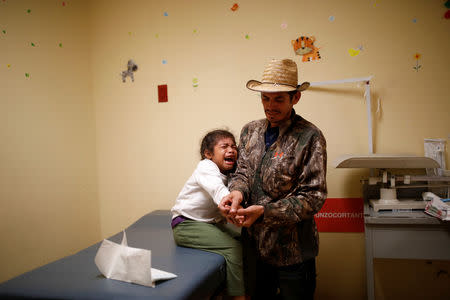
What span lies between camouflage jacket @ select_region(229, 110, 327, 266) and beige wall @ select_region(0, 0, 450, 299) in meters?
0.94

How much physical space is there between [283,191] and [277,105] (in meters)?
0.37

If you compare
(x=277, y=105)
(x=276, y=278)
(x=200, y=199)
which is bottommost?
(x=276, y=278)

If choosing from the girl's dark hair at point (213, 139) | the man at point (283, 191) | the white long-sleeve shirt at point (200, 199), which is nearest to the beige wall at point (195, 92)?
the girl's dark hair at point (213, 139)

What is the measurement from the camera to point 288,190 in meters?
1.40

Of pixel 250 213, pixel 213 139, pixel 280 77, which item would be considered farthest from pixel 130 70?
pixel 250 213

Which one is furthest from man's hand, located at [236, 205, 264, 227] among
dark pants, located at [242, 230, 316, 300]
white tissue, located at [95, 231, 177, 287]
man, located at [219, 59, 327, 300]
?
white tissue, located at [95, 231, 177, 287]

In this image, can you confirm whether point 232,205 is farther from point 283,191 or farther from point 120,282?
point 120,282

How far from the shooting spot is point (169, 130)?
2.63 metres

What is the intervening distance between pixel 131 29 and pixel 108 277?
6.65 ft

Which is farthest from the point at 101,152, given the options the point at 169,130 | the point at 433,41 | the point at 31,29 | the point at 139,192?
the point at 433,41

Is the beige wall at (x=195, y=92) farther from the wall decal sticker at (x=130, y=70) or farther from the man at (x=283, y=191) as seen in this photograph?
the man at (x=283, y=191)

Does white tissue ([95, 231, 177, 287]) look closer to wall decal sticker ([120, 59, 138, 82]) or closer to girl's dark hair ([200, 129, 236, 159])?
girl's dark hair ([200, 129, 236, 159])

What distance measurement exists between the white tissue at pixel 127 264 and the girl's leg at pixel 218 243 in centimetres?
34

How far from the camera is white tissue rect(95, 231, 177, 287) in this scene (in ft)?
4.17
